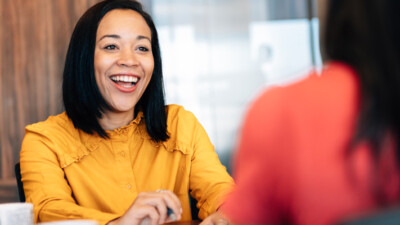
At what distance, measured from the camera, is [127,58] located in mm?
1744

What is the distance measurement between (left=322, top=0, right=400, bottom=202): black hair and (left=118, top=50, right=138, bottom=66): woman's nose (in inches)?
50.2

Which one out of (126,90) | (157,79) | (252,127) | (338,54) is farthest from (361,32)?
(157,79)

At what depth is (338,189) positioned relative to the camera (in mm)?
545

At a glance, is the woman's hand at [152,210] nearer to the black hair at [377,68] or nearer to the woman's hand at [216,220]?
the woman's hand at [216,220]

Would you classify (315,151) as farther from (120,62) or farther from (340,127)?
(120,62)

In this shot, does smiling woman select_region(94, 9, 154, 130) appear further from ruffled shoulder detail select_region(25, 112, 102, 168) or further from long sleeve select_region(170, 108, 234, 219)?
long sleeve select_region(170, 108, 234, 219)

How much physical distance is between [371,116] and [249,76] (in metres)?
2.49

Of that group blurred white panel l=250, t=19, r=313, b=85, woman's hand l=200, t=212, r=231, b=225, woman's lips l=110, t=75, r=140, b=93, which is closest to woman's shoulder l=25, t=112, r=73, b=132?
woman's lips l=110, t=75, r=140, b=93

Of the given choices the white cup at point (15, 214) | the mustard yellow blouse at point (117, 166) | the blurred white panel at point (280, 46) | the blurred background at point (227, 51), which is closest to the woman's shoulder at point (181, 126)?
Result: the mustard yellow blouse at point (117, 166)

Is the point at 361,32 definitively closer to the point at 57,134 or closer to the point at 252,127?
the point at 252,127

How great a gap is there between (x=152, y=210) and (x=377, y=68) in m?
0.83

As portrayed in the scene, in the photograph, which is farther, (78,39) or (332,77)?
(78,39)

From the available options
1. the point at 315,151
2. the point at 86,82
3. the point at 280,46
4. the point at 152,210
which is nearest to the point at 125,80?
the point at 86,82

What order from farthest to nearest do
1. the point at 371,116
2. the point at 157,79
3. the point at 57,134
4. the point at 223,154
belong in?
the point at 223,154
the point at 157,79
the point at 57,134
the point at 371,116
